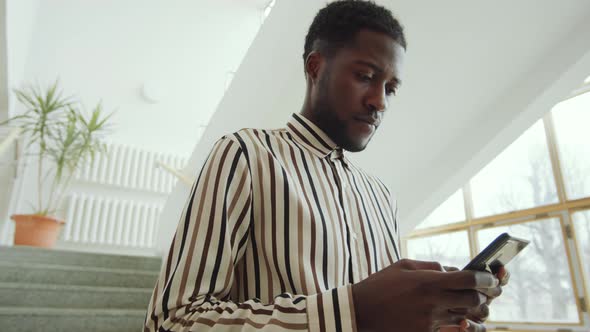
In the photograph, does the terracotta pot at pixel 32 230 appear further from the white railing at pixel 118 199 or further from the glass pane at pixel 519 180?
the glass pane at pixel 519 180

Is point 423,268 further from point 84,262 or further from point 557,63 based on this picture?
point 84,262

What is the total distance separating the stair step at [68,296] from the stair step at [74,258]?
69cm

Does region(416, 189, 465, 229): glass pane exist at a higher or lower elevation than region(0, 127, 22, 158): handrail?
lower

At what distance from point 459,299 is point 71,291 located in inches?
102

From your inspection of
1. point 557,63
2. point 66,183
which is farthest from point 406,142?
point 66,183

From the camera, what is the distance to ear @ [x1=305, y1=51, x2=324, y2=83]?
1036mm

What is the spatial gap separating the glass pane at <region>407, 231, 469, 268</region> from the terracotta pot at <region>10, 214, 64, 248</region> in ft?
12.3

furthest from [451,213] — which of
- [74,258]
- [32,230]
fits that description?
[32,230]

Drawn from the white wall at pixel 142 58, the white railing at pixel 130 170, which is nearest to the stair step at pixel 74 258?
the white railing at pixel 130 170

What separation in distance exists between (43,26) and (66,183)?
210 cm

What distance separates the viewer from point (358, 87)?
0.92m

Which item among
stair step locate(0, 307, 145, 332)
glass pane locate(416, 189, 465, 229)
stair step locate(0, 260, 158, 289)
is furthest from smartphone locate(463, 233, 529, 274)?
glass pane locate(416, 189, 465, 229)

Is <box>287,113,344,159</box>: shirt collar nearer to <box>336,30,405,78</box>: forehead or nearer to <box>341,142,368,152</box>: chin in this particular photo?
<box>341,142,368,152</box>: chin

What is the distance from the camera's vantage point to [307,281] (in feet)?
2.36
